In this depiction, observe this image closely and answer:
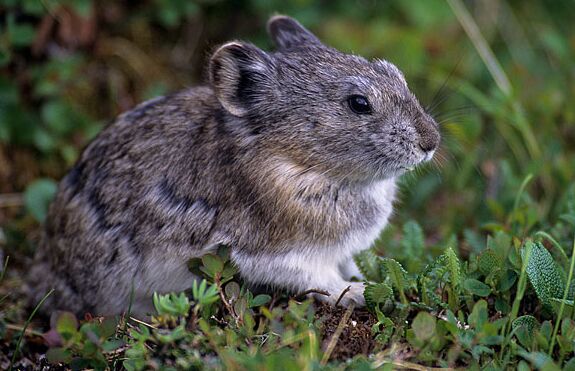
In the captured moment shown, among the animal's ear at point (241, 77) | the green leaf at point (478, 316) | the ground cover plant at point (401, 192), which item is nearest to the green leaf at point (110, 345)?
the ground cover plant at point (401, 192)

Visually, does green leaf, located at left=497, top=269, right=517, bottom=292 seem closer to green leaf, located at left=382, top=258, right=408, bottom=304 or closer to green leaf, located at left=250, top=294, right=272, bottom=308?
green leaf, located at left=382, top=258, right=408, bottom=304

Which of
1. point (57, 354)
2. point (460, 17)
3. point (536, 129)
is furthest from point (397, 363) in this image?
point (460, 17)


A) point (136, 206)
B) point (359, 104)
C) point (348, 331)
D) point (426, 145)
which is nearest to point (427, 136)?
point (426, 145)

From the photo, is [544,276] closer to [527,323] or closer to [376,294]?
[527,323]

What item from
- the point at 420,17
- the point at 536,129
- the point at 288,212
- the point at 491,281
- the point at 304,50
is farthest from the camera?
the point at 420,17

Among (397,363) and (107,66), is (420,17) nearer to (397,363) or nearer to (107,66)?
(107,66)

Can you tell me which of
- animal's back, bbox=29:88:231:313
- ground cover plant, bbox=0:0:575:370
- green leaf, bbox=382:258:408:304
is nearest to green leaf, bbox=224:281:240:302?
ground cover plant, bbox=0:0:575:370

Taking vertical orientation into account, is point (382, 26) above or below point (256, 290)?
above
